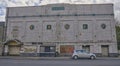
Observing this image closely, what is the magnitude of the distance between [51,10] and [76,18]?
18.6ft

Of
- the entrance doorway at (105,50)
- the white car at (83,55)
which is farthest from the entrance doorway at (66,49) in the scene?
the white car at (83,55)

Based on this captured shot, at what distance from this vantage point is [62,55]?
3912 centimetres

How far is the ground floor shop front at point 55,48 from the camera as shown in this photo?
126 feet

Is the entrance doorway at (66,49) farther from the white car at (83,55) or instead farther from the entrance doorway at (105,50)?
the white car at (83,55)

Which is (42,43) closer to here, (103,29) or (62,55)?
(62,55)

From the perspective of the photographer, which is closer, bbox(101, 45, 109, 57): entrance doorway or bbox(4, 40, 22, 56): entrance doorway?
bbox(101, 45, 109, 57): entrance doorway

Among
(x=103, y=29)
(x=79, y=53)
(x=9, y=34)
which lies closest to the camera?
(x=79, y=53)

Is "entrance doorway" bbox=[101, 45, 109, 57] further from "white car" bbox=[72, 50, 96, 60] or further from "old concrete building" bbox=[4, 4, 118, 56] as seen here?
"white car" bbox=[72, 50, 96, 60]

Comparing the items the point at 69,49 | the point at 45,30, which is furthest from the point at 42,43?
the point at 69,49

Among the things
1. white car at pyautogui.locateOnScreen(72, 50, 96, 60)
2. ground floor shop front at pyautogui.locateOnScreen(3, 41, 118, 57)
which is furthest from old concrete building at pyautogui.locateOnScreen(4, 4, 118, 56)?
white car at pyautogui.locateOnScreen(72, 50, 96, 60)

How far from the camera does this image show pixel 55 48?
129ft

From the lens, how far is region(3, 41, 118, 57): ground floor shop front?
38.3m

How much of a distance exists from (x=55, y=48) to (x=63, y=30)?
4.12 m

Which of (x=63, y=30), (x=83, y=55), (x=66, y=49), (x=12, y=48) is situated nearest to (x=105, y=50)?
(x=66, y=49)
